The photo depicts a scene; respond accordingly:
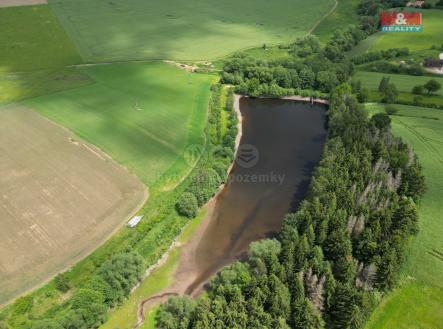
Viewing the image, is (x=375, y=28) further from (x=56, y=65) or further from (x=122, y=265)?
(x=122, y=265)

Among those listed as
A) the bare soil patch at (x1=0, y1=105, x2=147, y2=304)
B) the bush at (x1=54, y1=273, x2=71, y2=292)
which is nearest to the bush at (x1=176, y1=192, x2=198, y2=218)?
the bare soil patch at (x1=0, y1=105, x2=147, y2=304)

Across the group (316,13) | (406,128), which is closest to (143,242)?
(406,128)

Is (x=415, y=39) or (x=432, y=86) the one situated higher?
(x=415, y=39)

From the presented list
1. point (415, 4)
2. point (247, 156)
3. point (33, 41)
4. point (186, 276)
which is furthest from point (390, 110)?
point (33, 41)

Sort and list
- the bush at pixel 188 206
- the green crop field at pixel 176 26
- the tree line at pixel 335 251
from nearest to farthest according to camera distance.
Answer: the tree line at pixel 335 251
the bush at pixel 188 206
the green crop field at pixel 176 26

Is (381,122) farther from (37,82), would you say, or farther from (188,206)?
(37,82)

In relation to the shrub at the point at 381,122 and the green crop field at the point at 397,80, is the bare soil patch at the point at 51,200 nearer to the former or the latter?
the shrub at the point at 381,122

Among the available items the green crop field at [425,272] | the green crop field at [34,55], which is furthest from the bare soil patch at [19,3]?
the green crop field at [425,272]
